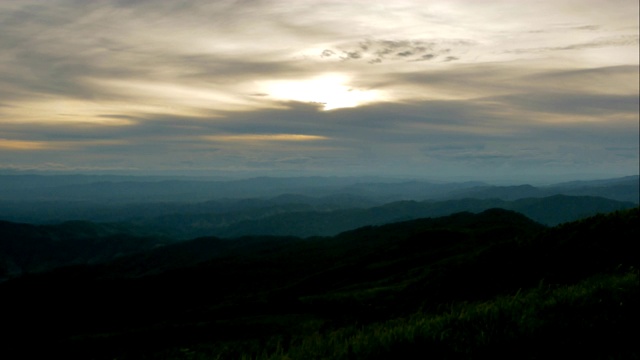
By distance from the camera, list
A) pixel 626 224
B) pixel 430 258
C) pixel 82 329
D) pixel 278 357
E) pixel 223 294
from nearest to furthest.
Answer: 1. pixel 278 357
2. pixel 626 224
3. pixel 430 258
4. pixel 82 329
5. pixel 223 294

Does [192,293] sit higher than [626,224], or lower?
lower

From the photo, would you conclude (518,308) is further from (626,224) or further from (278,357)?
(626,224)

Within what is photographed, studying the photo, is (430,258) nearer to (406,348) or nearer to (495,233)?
(495,233)

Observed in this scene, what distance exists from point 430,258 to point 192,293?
107641mm

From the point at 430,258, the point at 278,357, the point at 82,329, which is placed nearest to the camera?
the point at 278,357

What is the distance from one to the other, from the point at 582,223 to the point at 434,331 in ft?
88.0

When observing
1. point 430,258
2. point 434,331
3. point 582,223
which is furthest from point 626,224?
point 430,258

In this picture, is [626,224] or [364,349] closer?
[364,349]

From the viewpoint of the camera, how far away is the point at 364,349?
19.8 feet

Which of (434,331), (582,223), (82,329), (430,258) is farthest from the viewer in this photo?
(82,329)

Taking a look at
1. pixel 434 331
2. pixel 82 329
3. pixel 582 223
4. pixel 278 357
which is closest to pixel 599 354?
pixel 434 331

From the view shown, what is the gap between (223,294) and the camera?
176000 millimetres

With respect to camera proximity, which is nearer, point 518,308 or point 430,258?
point 518,308

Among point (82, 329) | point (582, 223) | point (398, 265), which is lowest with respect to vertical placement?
point (82, 329)
